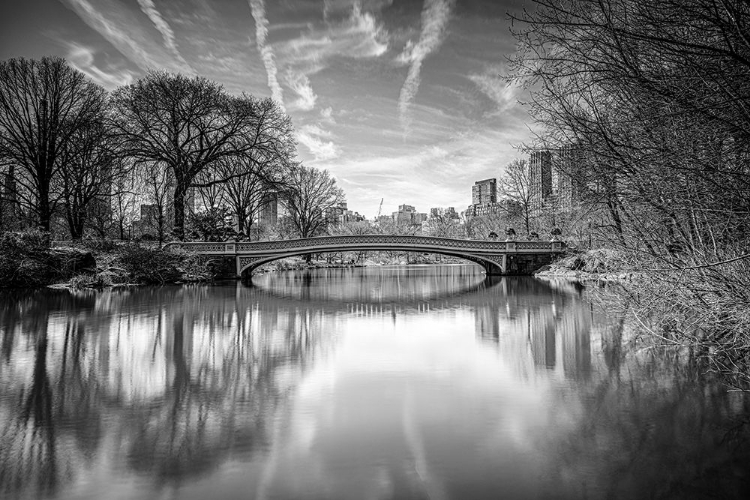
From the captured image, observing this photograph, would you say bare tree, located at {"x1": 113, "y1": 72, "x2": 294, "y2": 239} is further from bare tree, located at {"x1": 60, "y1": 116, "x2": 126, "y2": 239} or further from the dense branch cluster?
bare tree, located at {"x1": 60, "y1": 116, "x2": 126, "y2": 239}

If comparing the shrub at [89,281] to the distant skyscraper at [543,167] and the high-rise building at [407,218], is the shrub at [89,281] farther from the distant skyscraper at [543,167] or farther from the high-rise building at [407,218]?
the high-rise building at [407,218]

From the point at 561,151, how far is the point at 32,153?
29462 millimetres

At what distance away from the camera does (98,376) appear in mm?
6246

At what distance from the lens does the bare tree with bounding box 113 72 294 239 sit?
25.7 metres

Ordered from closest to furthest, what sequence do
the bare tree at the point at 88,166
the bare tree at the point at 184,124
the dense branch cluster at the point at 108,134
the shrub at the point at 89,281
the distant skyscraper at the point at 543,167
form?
the distant skyscraper at the point at 543,167
the shrub at the point at 89,281
the dense branch cluster at the point at 108,134
the bare tree at the point at 88,166
the bare tree at the point at 184,124

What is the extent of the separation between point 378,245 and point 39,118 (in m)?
22.7

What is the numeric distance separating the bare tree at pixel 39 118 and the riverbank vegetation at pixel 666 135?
1097 inches

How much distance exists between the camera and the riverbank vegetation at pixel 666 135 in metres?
3.32

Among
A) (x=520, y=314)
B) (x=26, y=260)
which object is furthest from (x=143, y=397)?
(x=26, y=260)

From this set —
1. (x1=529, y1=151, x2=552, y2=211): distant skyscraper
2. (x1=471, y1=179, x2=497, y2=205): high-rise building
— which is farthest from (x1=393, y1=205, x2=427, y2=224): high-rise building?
(x1=529, y1=151, x2=552, y2=211): distant skyscraper

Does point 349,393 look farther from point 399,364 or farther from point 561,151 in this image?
point 561,151

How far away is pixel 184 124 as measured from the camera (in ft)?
90.9

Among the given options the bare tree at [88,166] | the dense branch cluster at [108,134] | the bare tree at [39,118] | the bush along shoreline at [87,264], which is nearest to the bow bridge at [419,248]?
the bush along shoreline at [87,264]

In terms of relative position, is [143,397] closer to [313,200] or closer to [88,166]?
[88,166]
